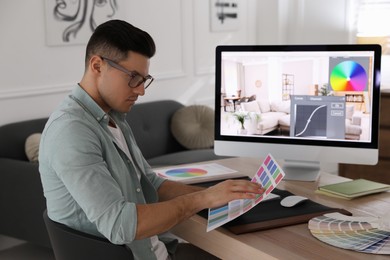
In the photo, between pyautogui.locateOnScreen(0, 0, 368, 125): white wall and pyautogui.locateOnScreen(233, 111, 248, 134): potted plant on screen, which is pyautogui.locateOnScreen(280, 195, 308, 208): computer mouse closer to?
pyautogui.locateOnScreen(233, 111, 248, 134): potted plant on screen

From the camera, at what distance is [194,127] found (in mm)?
4891

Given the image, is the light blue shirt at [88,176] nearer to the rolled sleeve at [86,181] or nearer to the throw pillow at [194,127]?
the rolled sleeve at [86,181]

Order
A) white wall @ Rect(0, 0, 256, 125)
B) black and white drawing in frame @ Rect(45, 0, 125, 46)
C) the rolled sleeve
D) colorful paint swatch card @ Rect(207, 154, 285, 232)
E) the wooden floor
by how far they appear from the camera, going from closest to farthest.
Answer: the rolled sleeve → colorful paint swatch card @ Rect(207, 154, 285, 232) → the wooden floor → white wall @ Rect(0, 0, 256, 125) → black and white drawing in frame @ Rect(45, 0, 125, 46)

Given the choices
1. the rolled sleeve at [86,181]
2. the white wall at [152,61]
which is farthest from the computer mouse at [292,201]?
the white wall at [152,61]

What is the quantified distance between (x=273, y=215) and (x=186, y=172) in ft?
2.19

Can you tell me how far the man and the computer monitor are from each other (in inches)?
25.7

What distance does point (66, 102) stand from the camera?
195 cm

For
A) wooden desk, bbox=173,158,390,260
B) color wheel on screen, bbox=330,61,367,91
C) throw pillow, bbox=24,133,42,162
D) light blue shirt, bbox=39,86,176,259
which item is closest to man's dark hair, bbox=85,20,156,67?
light blue shirt, bbox=39,86,176,259

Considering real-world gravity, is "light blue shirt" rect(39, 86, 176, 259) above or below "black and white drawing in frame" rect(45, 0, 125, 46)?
below

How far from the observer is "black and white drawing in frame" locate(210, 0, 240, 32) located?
5.56 m

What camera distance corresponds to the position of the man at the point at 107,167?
1722 mm

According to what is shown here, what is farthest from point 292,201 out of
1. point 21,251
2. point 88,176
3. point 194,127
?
point 194,127

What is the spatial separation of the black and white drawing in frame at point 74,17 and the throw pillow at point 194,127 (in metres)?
0.97

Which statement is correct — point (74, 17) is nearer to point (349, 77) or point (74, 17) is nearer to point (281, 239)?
point (349, 77)
